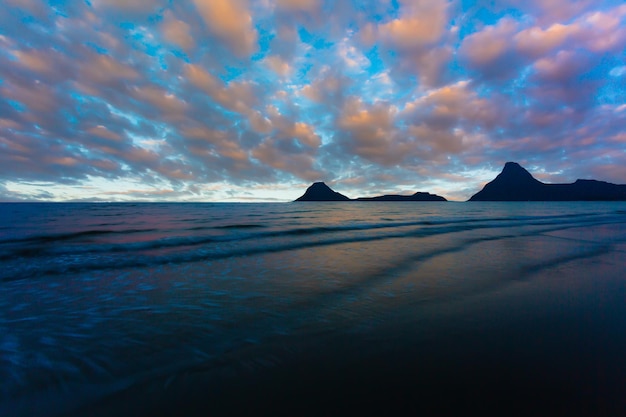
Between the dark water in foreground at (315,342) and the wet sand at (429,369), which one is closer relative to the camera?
the wet sand at (429,369)

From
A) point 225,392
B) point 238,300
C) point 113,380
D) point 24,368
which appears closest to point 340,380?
point 225,392

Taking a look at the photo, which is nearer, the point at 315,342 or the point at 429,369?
the point at 429,369

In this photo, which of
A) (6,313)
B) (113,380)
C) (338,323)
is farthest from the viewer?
(6,313)

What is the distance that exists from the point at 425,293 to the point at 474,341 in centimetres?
251

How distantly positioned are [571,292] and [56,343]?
11.8 m

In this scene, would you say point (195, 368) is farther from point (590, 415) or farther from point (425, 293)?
point (425, 293)

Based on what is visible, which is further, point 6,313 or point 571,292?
point 571,292

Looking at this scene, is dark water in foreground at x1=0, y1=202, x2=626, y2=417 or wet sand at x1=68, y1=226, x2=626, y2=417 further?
dark water in foreground at x1=0, y1=202, x2=626, y2=417

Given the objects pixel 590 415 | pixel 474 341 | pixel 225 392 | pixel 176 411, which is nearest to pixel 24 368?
pixel 176 411

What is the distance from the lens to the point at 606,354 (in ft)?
12.9

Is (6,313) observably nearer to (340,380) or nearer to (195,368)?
(195,368)

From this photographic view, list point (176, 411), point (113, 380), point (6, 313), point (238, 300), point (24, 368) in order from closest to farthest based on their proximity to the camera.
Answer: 1. point (176, 411)
2. point (113, 380)
3. point (24, 368)
4. point (6, 313)
5. point (238, 300)

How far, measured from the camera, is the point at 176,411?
9.56 feet

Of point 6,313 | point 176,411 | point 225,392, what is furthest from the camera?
point 6,313
